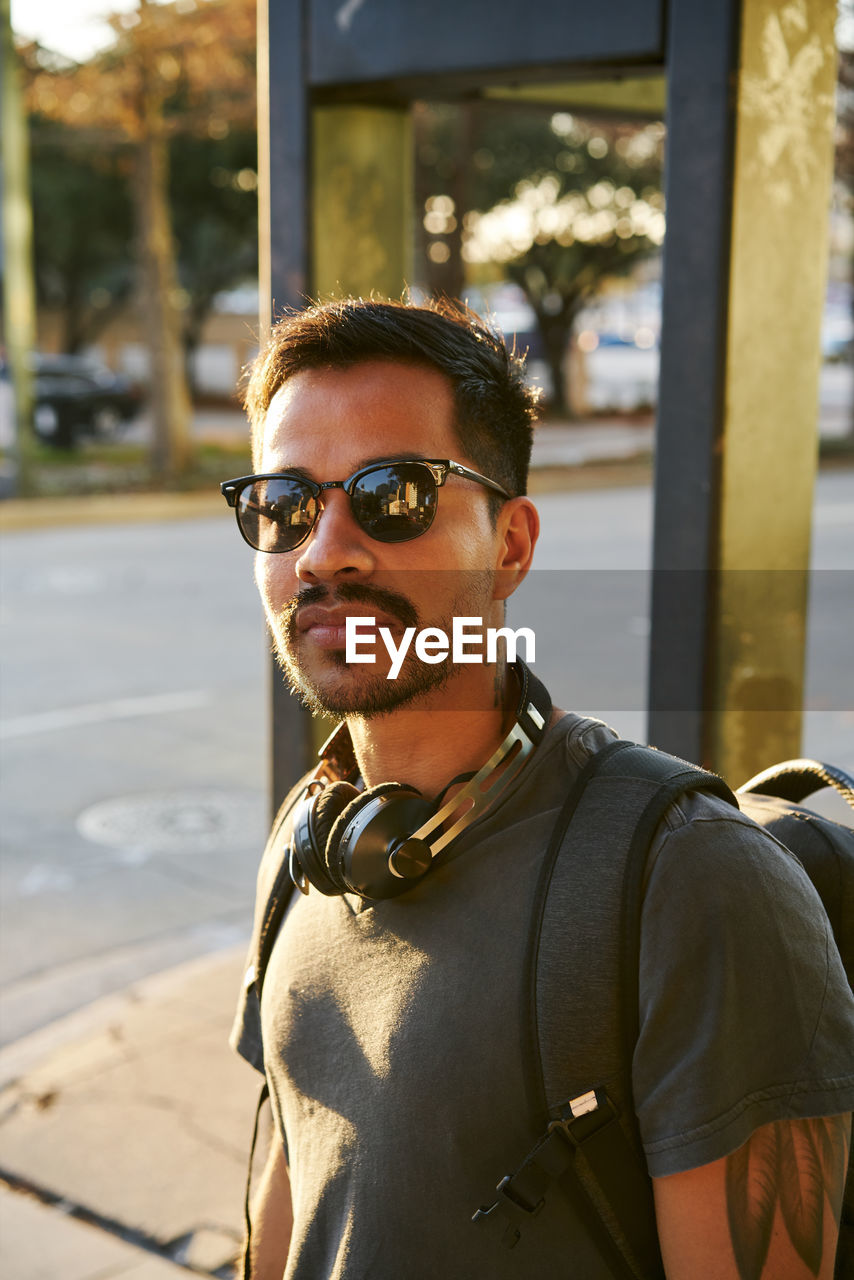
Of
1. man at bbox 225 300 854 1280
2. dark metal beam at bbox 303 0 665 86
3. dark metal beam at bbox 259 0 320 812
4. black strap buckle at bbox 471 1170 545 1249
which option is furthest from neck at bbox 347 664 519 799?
dark metal beam at bbox 259 0 320 812

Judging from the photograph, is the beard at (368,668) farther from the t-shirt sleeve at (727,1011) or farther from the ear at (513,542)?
the t-shirt sleeve at (727,1011)

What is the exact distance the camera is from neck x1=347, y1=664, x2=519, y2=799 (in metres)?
1.92

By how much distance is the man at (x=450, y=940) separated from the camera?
1.54 meters

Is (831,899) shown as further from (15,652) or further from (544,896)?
(15,652)

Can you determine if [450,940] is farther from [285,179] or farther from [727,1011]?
[285,179]

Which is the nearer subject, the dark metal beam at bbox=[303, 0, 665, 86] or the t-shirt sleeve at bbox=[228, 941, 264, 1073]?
the t-shirt sleeve at bbox=[228, 941, 264, 1073]

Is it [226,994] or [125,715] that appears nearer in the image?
[226,994]

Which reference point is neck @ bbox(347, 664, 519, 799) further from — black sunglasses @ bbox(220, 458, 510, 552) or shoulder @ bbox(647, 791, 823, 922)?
shoulder @ bbox(647, 791, 823, 922)

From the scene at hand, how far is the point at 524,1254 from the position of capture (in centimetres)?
166

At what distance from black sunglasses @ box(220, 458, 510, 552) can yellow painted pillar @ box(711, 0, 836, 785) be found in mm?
1279

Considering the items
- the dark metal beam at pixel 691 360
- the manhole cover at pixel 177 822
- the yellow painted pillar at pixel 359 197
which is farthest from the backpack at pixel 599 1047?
the manhole cover at pixel 177 822

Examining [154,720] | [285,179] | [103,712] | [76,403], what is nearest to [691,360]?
[285,179]

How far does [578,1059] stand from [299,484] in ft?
2.56

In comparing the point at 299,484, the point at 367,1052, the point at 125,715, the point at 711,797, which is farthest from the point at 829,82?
the point at 125,715
